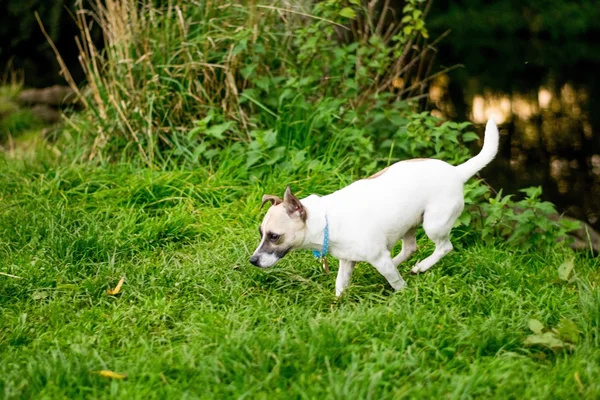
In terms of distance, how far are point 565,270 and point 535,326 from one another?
0.82m

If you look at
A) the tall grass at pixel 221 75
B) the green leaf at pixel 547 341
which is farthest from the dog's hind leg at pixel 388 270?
the tall grass at pixel 221 75

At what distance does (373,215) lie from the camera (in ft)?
12.0

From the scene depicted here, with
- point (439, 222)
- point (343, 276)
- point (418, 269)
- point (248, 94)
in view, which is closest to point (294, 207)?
point (343, 276)

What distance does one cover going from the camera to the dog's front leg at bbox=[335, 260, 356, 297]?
153 inches

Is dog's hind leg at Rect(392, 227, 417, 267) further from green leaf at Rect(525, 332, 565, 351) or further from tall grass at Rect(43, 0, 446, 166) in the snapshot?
tall grass at Rect(43, 0, 446, 166)

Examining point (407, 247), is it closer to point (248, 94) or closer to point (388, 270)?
point (388, 270)

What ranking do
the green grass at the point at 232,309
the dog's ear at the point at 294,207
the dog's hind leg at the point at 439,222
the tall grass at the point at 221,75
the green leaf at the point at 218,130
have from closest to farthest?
the green grass at the point at 232,309, the dog's ear at the point at 294,207, the dog's hind leg at the point at 439,222, the green leaf at the point at 218,130, the tall grass at the point at 221,75

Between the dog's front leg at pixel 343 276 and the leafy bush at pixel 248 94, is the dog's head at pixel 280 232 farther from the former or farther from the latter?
the leafy bush at pixel 248 94

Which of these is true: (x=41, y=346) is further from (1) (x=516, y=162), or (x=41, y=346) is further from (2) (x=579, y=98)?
(2) (x=579, y=98)

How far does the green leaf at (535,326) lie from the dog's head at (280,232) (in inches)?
45.1

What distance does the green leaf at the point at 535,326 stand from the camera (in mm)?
3383

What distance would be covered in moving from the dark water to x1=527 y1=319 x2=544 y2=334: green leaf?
2698 millimetres

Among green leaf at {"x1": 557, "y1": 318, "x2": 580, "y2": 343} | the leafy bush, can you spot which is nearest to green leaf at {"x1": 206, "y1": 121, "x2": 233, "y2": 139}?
the leafy bush

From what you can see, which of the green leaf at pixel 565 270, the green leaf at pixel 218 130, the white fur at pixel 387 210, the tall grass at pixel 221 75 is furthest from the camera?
the tall grass at pixel 221 75
